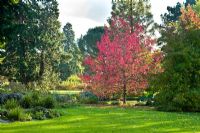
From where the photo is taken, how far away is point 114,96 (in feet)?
134

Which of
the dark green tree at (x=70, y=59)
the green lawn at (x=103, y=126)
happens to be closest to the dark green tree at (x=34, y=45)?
the dark green tree at (x=70, y=59)

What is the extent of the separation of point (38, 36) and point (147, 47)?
744 inches

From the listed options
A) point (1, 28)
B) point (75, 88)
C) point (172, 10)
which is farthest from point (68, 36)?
point (1, 28)

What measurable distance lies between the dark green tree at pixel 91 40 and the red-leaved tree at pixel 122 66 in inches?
2260

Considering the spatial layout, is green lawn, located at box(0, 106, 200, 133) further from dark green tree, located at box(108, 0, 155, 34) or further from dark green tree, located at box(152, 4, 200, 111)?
dark green tree, located at box(108, 0, 155, 34)

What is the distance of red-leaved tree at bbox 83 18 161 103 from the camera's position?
3525cm

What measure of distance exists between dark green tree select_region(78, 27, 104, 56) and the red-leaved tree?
57.4m

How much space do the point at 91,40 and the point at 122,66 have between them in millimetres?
68945

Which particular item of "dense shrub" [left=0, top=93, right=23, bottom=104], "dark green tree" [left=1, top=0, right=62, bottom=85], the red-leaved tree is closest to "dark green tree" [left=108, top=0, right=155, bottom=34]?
"dark green tree" [left=1, top=0, right=62, bottom=85]

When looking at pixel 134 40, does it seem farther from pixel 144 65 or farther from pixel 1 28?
pixel 1 28

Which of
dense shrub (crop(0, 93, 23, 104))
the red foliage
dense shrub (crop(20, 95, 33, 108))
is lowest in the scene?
dense shrub (crop(20, 95, 33, 108))

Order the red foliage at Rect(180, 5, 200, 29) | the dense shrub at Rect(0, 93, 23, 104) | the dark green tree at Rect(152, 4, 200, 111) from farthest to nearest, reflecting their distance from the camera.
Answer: the red foliage at Rect(180, 5, 200, 29) → the dense shrub at Rect(0, 93, 23, 104) → the dark green tree at Rect(152, 4, 200, 111)

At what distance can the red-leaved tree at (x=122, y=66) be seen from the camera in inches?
1388

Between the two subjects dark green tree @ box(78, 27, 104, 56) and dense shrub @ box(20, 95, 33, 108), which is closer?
dense shrub @ box(20, 95, 33, 108)
